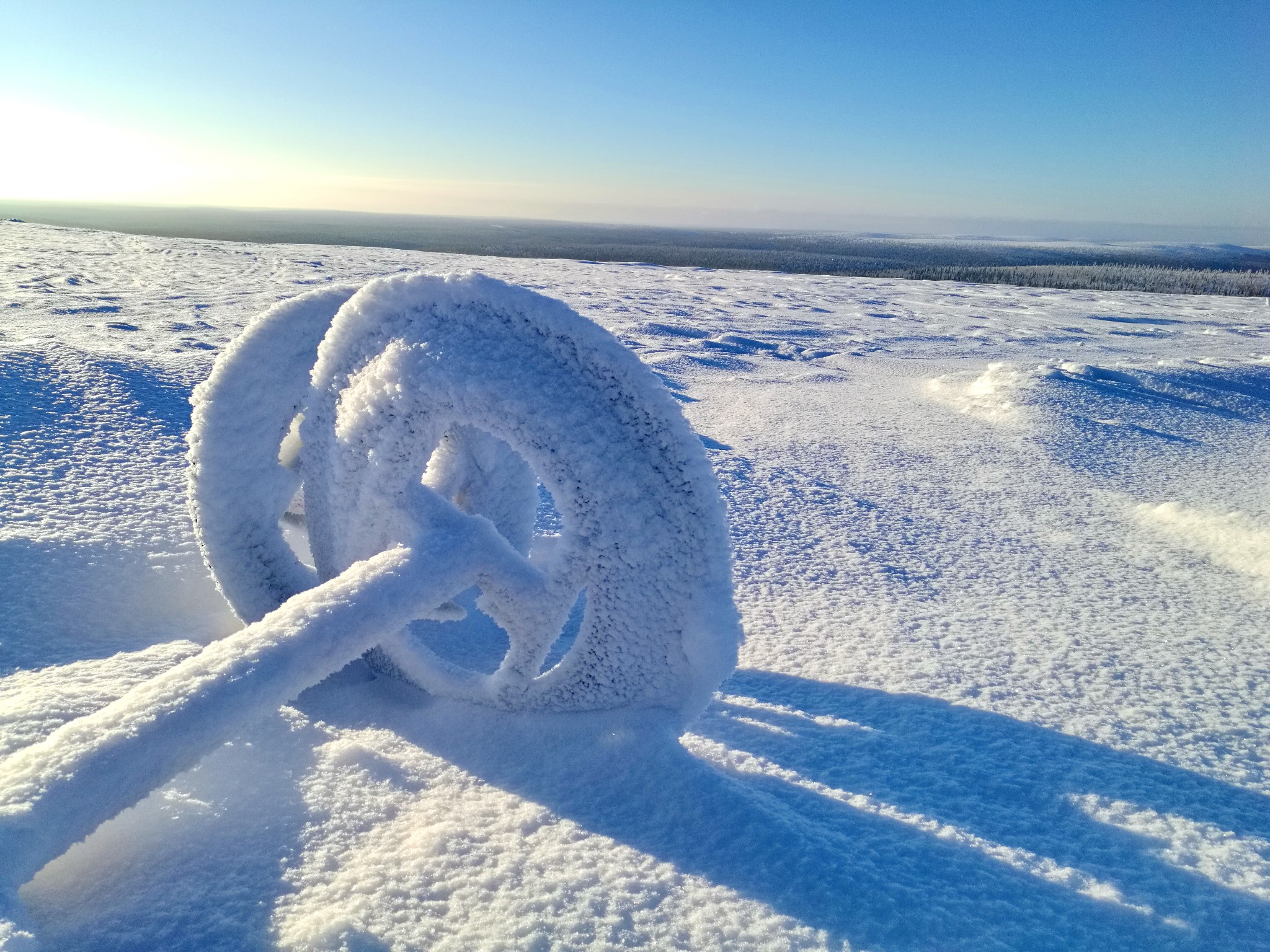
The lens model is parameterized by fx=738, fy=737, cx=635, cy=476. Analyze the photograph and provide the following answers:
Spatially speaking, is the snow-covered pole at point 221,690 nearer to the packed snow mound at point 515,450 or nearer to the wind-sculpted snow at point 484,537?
the wind-sculpted snow at point 484,537

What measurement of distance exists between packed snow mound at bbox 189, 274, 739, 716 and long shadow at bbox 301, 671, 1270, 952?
0.21 meters

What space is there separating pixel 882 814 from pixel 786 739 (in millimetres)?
496

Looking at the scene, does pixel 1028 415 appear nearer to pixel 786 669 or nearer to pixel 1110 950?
pixel 786 669

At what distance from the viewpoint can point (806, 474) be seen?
5.96 metres

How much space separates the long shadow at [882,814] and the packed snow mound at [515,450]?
215 millimetres

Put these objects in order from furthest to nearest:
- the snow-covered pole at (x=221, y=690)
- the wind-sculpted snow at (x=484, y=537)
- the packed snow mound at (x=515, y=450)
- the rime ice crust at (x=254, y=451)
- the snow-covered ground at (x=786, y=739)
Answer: the rime ice crust at (x=254, y=451)
the packed snow mound at (x=515, y=450)
the wind-sculpted snow at (x=484, y=537)
the snow-covered ground at (x=786, y=739)
the snow-covered pole at (x=221, y=690)

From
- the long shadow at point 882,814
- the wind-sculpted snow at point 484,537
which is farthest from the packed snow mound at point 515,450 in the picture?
the long shadow at point 882,814

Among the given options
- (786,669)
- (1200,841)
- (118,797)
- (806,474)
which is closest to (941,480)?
(806,474)

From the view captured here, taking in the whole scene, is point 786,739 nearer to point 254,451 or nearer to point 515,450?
point 515,450

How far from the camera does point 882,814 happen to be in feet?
7.63

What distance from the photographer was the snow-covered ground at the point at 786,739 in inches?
73.6

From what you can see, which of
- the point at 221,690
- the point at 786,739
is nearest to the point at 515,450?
the point at 221,690

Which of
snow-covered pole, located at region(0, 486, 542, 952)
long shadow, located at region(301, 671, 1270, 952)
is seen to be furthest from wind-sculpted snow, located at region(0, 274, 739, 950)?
long shadow, located at region(301, 671, 1270, 952)

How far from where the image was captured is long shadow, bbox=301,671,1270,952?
1.92 m
